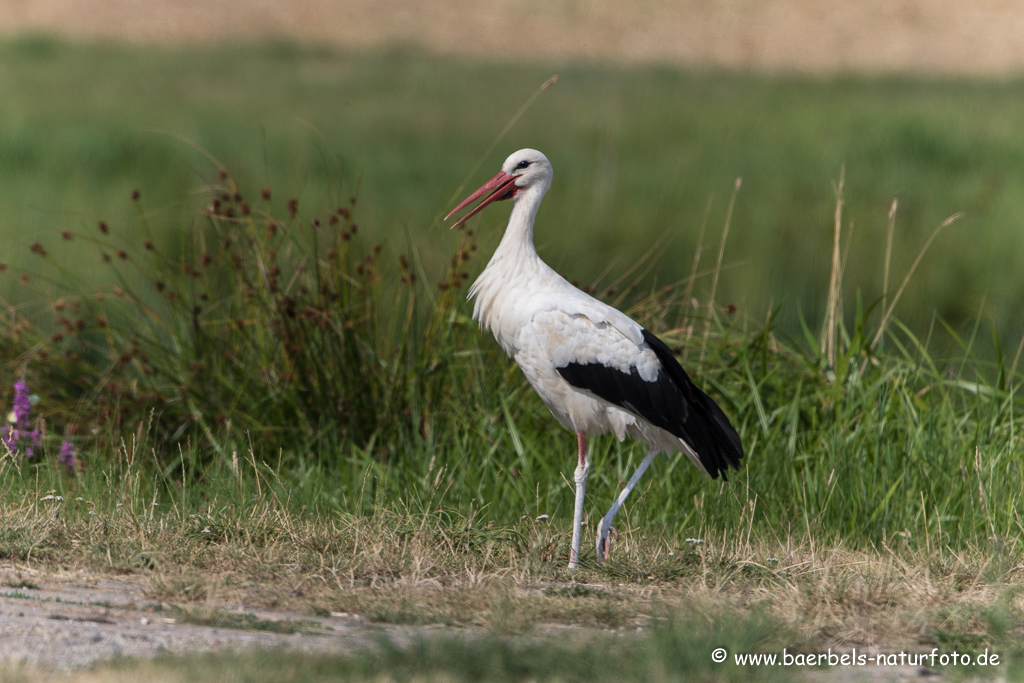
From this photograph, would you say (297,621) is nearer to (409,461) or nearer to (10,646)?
(10,646)

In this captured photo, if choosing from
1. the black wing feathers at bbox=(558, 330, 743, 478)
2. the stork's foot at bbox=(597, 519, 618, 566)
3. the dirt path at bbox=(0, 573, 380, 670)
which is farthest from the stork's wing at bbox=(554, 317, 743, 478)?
the dirt path at bbox=(0, 573, 380, 670)

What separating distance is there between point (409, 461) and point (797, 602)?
87.2 inches

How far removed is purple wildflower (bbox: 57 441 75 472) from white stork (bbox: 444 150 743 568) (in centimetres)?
195

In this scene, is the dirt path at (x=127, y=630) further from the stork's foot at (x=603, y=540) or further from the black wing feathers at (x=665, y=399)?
the black wing feathers at (x=665, y=399)

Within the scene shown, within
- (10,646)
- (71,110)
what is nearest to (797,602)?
(10,646)

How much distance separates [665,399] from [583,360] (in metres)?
0.33

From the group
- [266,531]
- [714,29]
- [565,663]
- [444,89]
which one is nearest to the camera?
[565,663]

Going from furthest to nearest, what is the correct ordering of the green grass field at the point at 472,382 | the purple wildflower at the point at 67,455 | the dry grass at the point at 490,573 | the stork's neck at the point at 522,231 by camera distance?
the purple wildflower at the point at 67,455 → the stork's neck at the point at 522,231 → the green grass field at the point at 472,382 → the dry grass at the point at 490,573

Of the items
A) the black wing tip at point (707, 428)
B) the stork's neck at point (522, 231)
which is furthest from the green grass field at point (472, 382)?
the stork's neck at point (522, 231)

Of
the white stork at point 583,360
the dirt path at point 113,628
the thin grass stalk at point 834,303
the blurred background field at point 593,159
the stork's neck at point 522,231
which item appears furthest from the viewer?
the blurred background field at point 593,159

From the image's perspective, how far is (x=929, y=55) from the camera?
84.2 ft

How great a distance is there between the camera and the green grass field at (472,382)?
3.71m

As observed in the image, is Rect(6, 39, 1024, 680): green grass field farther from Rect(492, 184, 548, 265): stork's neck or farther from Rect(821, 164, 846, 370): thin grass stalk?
Rect(492, 184, 548, 265): stork's neck

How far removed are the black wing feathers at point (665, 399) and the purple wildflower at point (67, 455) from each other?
2.27 m
